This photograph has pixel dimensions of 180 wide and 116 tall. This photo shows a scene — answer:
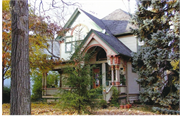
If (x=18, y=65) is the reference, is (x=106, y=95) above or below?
below

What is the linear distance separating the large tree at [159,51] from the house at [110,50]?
181cm

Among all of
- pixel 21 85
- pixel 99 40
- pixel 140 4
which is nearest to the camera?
pixel 21 85

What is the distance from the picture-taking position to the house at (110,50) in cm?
1405

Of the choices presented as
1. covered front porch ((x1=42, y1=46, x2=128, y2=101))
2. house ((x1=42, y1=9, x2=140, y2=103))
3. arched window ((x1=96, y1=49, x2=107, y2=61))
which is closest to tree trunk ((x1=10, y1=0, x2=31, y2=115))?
house ((x1=42, y1=9, x2=140, y2=103))

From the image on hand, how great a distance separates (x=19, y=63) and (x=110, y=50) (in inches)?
386

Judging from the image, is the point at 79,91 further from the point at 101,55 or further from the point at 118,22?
the point at 118,22

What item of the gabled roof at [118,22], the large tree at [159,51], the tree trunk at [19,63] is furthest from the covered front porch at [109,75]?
the tree trunk at [19,63]

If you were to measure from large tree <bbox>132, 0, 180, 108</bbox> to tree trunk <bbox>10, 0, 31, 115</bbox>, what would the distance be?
8.06 m

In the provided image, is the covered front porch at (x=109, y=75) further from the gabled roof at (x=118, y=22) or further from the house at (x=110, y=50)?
the gabled roof at (x=118, y=22)

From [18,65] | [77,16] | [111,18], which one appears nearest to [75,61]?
[18,65]

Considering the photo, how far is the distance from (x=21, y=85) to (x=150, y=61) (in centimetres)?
848

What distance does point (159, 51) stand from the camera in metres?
10.9

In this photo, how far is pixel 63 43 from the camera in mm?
19734

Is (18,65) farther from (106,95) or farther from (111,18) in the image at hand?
(111,18)
